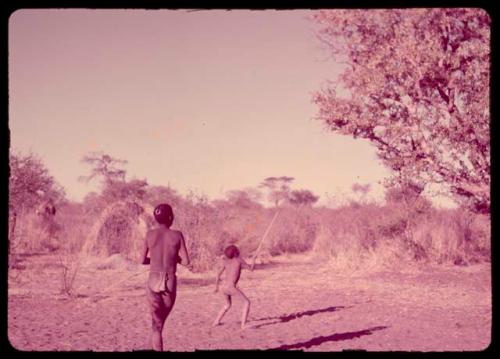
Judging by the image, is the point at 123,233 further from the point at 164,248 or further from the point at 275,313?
the point at 164,248

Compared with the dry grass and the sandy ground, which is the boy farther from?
the dry grass

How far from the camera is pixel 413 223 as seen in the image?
738 inches

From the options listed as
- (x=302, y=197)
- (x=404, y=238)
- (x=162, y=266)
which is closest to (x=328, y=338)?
(x=162, y=266)

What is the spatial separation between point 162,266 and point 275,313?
4048mm

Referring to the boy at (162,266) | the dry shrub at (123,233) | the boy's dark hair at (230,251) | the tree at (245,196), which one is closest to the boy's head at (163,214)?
the boy at (162,266)

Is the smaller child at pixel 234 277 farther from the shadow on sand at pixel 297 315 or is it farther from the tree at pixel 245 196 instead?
the tree at pixel 245 196

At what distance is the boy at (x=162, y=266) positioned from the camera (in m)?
5.79

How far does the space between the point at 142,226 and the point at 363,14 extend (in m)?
9.29

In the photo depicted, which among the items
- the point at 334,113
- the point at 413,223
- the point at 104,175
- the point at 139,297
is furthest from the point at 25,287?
the point at 104,175

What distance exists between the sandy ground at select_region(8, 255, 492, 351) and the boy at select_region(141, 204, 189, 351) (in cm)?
123

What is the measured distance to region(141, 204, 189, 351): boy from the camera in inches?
228

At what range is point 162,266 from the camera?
5.84m

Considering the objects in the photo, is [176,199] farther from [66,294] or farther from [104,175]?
[104,175]

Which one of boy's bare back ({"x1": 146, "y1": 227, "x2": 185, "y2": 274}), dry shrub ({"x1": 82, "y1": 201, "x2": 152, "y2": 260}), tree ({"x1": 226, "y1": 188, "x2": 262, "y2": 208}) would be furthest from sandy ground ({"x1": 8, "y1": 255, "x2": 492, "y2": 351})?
tree ({"x1": 226, "y1": 188, "x2": 262, "y2": 208})
